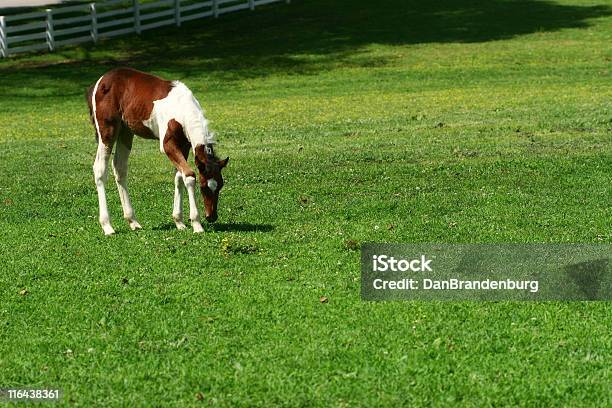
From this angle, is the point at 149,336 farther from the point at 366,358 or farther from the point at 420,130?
the point at 420,130

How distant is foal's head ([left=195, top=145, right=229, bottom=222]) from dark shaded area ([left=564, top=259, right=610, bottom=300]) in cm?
384

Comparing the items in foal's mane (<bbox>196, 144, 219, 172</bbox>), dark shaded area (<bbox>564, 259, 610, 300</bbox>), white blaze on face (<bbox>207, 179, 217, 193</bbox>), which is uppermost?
foal's mane (<bbox>196, 144, 219, 172</bbox>)

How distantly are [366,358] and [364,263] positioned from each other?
2278mm

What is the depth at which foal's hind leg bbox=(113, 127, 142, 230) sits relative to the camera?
13203 mm

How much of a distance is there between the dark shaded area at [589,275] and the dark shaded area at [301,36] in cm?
2232

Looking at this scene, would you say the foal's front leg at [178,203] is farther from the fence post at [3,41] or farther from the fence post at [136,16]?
the fence post at [136,16]

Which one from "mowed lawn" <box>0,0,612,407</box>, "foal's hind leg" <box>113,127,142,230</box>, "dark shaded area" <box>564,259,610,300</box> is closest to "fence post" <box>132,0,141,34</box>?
"mowed lawn" <box>0,0,612,407</box>

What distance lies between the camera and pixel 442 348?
28.5ft

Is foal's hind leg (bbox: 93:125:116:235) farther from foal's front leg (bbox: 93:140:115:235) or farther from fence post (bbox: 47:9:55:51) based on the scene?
fence post (bbox: 47:9:55:51)

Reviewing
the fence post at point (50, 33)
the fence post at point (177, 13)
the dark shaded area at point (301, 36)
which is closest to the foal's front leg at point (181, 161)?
the dark shaded area at point (301, 36)

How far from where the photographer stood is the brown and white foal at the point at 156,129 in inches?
478

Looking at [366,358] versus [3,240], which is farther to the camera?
[3,240]

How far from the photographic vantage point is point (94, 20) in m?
39.2

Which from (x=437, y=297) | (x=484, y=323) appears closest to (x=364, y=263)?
(x=437, y=297)
